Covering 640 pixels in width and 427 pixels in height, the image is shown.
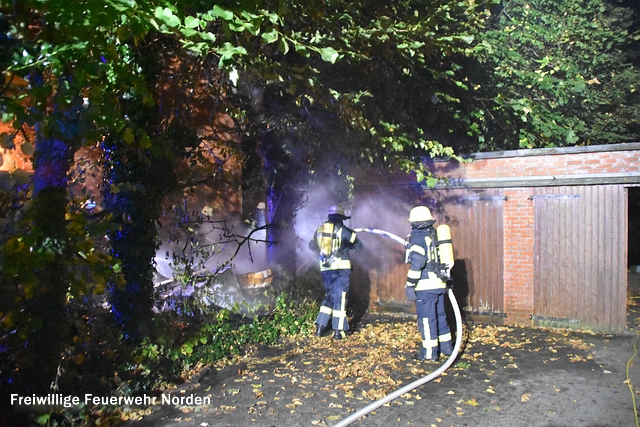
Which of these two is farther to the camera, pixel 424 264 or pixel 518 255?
pixel 518 255

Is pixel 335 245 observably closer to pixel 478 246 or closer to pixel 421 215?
pixel 421 215

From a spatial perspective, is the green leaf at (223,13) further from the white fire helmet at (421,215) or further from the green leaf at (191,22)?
the white fire helmet at (421,215)

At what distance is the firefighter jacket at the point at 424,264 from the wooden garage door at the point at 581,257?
2.54 m

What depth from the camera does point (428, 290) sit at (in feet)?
21.1

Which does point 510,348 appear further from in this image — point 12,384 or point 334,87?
point 12,384

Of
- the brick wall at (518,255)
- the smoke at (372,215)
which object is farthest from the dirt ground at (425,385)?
the smoke at (372,215)

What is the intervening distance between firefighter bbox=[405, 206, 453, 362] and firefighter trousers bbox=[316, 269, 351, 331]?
136cm

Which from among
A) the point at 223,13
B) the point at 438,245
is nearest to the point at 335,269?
the point at 438,245

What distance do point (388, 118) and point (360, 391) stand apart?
5.46 meters

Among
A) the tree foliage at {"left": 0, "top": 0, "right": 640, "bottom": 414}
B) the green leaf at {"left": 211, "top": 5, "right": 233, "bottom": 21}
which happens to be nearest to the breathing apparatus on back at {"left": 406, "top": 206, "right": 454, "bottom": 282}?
the tree foliage at {"left": 0, "top": 0, "right": 640, "bottom": 414}

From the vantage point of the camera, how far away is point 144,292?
20.8 feet

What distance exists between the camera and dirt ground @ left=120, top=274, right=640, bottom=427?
15.4 feet

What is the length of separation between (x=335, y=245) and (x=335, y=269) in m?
0.39

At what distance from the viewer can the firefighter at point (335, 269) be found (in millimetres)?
7668
